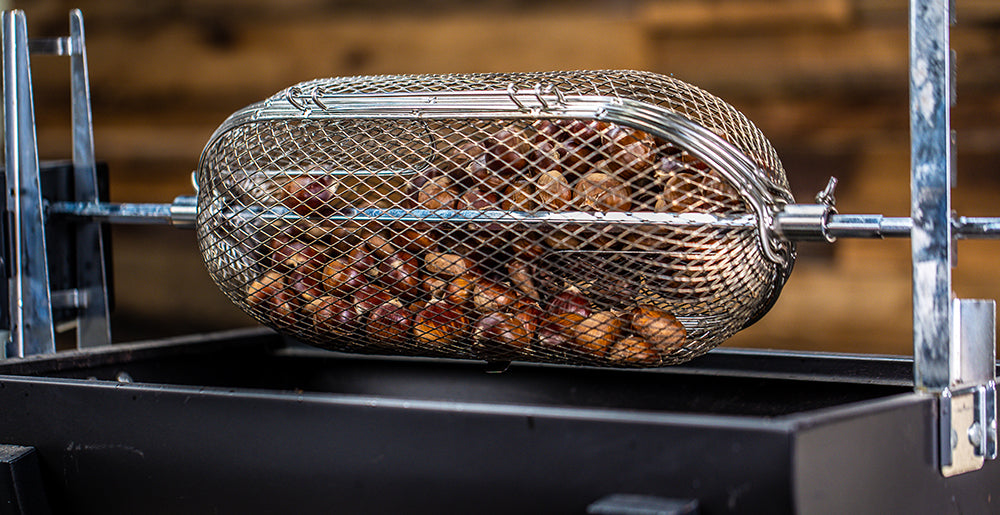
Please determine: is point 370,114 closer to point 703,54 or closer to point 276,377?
point 276,377

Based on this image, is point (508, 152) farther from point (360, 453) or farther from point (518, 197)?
point (360, 453)

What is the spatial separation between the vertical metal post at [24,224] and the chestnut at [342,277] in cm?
36

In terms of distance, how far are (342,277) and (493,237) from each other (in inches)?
5.1

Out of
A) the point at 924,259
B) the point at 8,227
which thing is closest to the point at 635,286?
the point at 924,259

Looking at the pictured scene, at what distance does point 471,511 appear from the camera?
25.7 inches

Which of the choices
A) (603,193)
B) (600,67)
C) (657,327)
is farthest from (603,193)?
(600,67)

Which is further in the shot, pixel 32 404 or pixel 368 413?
pixel 32 404

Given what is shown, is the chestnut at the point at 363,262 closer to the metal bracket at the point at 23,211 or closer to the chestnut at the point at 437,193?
the chestnut at the point at 437,193

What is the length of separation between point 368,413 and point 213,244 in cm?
27

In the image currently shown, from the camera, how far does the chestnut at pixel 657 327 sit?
779 mm

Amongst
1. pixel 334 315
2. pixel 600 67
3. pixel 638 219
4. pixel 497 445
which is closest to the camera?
pixel 497 445

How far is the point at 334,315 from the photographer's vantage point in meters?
0.84

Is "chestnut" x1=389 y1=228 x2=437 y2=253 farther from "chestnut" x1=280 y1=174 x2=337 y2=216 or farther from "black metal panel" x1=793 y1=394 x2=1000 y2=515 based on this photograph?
"black metal panel" x1=793 y1=394 x2=1000 y2=515

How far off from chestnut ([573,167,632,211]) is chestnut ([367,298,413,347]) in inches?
6.3
